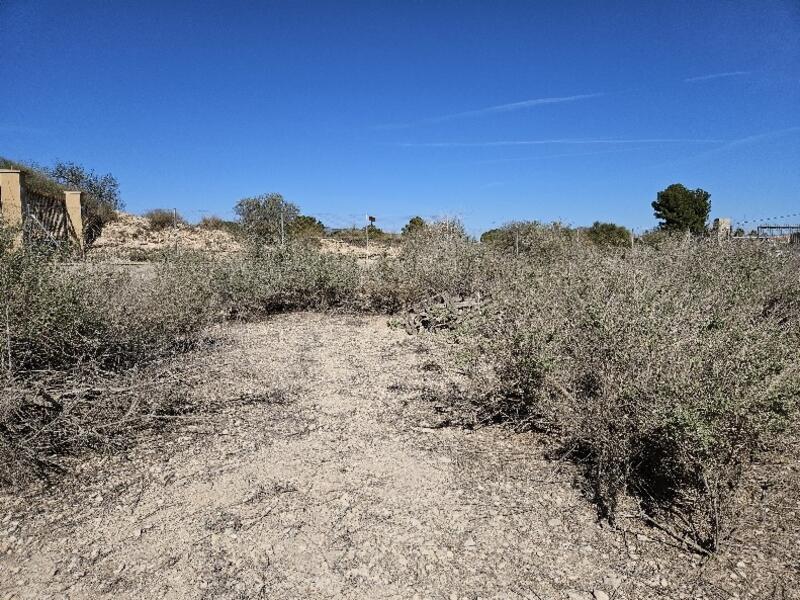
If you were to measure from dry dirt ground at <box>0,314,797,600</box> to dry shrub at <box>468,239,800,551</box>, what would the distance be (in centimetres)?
25

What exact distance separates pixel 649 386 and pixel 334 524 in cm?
180

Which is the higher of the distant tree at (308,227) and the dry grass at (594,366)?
the distant tree at (308,227)

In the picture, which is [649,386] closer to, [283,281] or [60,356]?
[60,356]

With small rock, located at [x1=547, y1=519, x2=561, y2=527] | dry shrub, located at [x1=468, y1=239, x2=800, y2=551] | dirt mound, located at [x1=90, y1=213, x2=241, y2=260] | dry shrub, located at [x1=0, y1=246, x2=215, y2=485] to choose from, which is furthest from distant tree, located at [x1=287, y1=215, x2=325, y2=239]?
small rock, located at [x1=547, y1=519, x2=561, y2=527]

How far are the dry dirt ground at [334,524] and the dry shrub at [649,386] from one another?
0.25 metres

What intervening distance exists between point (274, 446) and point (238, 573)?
135cm

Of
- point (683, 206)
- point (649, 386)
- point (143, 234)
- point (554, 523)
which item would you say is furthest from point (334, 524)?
point (683, 206)

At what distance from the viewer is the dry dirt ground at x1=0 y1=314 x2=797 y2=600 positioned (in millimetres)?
2332

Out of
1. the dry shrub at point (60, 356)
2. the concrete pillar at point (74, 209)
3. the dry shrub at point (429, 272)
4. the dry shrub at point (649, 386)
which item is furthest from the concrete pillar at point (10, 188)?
the dry shrub at point (649, 386)

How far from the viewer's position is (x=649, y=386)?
118 inches

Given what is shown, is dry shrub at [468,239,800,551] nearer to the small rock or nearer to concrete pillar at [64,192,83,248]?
the small rock

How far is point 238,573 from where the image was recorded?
2396 millimetres

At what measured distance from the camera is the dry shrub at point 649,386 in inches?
102

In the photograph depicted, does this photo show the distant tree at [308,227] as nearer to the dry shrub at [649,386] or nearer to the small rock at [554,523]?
the dry shrub at [649,386]
